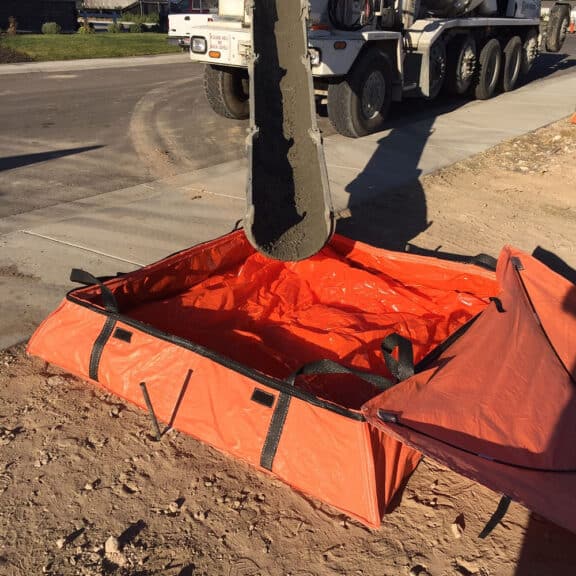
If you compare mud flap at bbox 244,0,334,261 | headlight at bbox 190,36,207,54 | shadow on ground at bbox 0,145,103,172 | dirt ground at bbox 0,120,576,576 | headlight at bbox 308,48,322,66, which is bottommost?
dirt ground at bbox 0,120,576,576

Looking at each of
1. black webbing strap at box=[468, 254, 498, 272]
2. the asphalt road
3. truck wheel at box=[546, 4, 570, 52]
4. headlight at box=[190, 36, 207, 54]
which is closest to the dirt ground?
black webbing strap at box=[468, 254, 498, 272]

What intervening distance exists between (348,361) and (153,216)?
323cm

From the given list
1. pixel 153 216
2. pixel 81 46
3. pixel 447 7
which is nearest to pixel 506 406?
pixel 153 216

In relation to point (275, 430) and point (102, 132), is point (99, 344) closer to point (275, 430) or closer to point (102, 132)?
point (275, 430)

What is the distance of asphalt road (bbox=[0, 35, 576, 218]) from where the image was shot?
7755 mm

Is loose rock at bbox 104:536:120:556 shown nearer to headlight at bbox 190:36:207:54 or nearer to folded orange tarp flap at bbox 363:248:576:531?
folded orange tarp flap at bbox 363:248:576:531

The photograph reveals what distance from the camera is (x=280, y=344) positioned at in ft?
14.2

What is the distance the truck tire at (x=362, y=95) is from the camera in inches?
376

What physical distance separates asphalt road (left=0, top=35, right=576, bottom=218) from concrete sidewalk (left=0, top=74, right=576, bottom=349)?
0.63 metres

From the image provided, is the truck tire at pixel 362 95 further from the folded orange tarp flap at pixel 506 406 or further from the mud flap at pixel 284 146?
the folded orange tarp flap at pixel 506 406

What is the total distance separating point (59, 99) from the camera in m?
12.9

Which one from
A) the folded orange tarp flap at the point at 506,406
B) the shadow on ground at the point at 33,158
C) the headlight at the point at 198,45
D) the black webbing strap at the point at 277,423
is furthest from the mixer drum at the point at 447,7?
the black webbing strap at the point at 277,423

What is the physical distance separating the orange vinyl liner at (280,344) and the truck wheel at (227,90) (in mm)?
5817

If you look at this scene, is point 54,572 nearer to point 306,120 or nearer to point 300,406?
point 300,406
